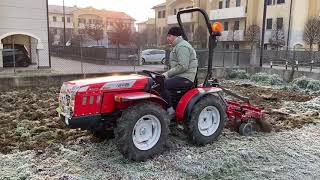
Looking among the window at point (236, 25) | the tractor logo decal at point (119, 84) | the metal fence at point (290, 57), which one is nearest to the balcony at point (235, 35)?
the window at point (236, 25)

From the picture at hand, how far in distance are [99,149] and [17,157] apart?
3.93 ft

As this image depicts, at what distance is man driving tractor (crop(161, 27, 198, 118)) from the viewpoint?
5.11m

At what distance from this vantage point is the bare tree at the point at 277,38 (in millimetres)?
32719

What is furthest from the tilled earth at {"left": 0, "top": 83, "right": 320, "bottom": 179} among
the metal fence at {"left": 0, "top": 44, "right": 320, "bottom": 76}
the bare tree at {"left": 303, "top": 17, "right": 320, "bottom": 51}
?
the bare tree at {"left": 303, "top": 17, "right": 320, "bottom": 51}

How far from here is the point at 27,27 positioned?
17.3 metres

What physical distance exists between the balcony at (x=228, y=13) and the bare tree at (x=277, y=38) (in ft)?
17.3

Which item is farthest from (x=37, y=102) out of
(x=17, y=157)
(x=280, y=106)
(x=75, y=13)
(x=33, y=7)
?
(x=75, y=13)

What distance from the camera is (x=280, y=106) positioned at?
9000 millimetres

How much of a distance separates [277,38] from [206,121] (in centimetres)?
3041

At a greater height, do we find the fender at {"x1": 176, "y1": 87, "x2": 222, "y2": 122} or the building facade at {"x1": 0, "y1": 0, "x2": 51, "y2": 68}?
the building facade at {"x1": 0, "y1": 0, "x2": 51, "y2": 68}

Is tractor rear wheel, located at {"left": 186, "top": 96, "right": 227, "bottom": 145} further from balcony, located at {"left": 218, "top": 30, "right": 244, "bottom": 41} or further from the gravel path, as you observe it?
balcony, located at {"left": 218, "top": 30, "right": 244, "bottom": 41}

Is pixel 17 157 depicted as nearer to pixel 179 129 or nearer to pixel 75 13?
pixel 179 129

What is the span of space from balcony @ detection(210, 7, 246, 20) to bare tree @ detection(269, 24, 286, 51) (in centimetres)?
526

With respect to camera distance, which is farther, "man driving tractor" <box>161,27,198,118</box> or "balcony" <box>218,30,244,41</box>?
"balcony" <box>218,30,244,41</box>
